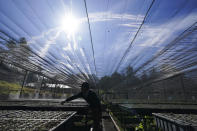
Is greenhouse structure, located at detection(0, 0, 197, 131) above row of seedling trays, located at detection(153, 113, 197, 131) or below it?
above

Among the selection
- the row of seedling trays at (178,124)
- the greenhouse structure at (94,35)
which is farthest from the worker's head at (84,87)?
the row of seedling trays at (178,124)

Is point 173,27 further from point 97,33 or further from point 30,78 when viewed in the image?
point 30,78

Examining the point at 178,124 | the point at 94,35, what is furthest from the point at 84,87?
the point at 178,124

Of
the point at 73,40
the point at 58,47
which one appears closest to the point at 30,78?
the point at 58,47

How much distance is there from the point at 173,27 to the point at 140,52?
1.17 meters

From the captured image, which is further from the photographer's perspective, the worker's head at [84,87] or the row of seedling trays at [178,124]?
the worker's head at [84,87]

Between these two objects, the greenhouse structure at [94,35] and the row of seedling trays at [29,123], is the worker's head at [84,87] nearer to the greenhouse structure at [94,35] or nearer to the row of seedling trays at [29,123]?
the greenhouse structure at [94,35]

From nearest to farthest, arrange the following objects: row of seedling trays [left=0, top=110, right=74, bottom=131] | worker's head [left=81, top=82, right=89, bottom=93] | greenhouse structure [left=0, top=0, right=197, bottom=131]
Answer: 1. row of seedling trays [left=0, top=110, right=74, bottom=131]
2. greenhouse structure [left=0, top=0, right=197, bottom=131]
3. worker's head [left=81, top=82, right=89, bottom=93]

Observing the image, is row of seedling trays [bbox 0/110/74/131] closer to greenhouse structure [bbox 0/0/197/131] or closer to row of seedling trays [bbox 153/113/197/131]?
greenhouse structure [bbox 0/0/197/131]

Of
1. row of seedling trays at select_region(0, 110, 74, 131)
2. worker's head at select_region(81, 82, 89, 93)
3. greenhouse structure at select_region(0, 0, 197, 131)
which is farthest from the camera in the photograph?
worker's head at select_region(81, 82, 89, 93)

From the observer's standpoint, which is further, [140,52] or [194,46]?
[140,52]

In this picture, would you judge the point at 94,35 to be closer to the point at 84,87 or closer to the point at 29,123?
the point at 84,87

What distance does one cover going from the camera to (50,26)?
2.05 meters

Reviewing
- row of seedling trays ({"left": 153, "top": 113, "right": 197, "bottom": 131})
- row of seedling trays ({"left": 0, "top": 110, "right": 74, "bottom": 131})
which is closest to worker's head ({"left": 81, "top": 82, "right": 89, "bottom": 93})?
row of seedling trays ({"left": 0, "top": 110, "right": 74, "bottom": 131})
